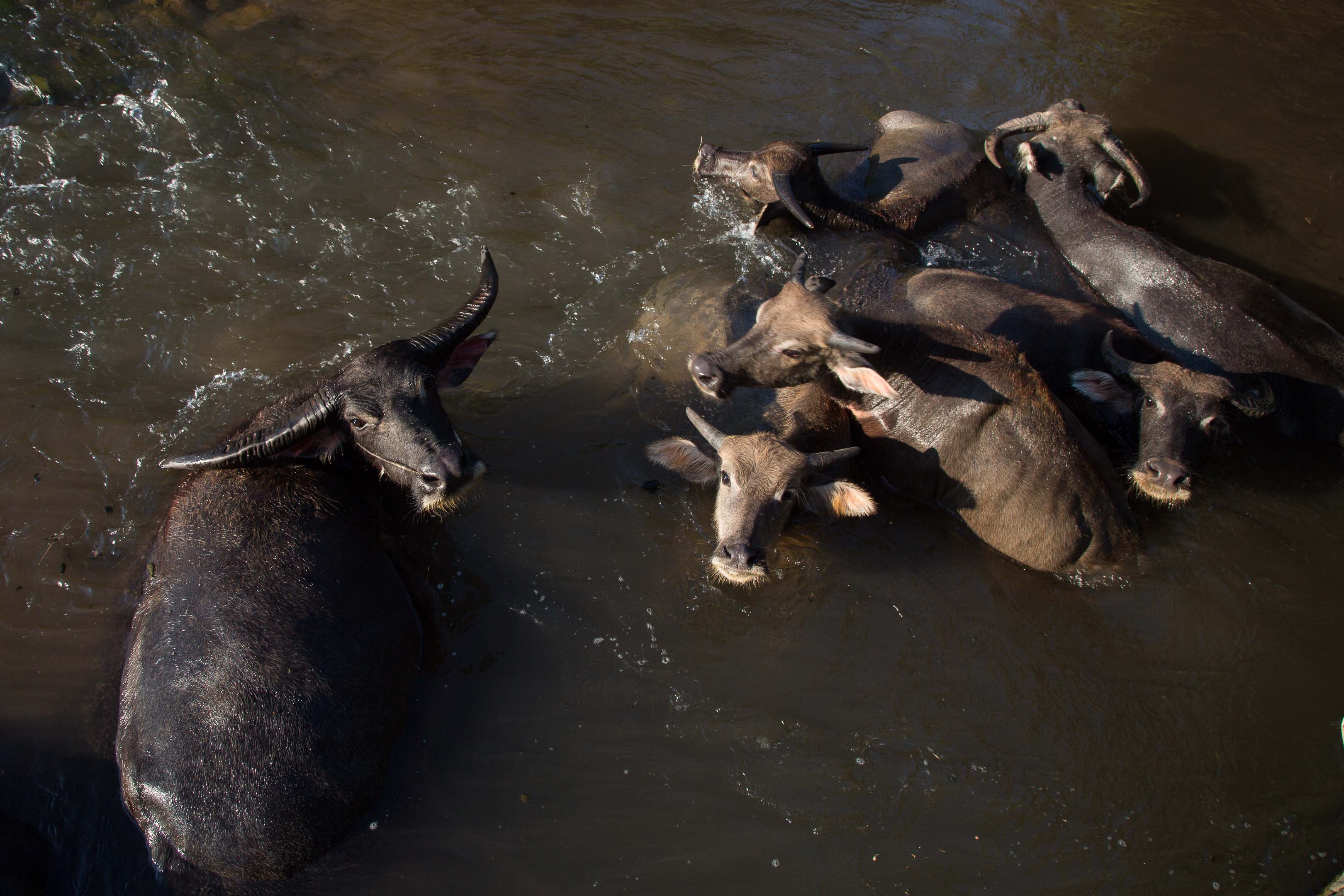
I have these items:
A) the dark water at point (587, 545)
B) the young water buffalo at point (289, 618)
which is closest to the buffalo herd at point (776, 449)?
the young water buffalo at point (289, 618)

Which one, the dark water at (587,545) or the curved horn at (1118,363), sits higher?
the curved horn at (1118,363)

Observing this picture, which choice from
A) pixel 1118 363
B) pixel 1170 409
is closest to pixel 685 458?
pixel 1118 363

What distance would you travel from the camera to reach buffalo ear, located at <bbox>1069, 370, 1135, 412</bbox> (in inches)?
236

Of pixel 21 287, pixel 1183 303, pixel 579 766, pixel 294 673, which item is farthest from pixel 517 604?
pixel 1183 303

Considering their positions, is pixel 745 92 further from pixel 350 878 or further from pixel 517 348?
pixel 350 878

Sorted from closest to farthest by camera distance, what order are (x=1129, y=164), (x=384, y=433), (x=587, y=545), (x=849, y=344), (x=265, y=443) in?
(x=265, y=443) < (x=384, y=433) < (x=849, y=344) < (x=587, y=545) < (x=1129, y=164)

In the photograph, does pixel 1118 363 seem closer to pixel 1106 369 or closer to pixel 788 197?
pixel 1106 369

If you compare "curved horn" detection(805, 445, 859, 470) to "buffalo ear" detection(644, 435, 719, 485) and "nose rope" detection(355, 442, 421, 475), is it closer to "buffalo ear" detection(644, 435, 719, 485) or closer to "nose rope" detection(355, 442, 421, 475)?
"buffalo ear" detection(644, 435, 719, 485)

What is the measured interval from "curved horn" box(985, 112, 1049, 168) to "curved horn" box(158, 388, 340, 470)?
24.2 ft

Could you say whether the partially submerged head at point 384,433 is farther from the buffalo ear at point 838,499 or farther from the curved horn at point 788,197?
the curved horn at point 788,197

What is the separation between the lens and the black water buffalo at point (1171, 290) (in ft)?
21.8

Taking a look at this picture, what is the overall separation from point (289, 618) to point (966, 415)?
15.0 ft

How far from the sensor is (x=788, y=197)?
7.58 m

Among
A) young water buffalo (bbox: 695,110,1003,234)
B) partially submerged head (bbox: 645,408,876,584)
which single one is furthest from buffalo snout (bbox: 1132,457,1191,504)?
young water buffalo (bbox: 695,110,1003,234)
